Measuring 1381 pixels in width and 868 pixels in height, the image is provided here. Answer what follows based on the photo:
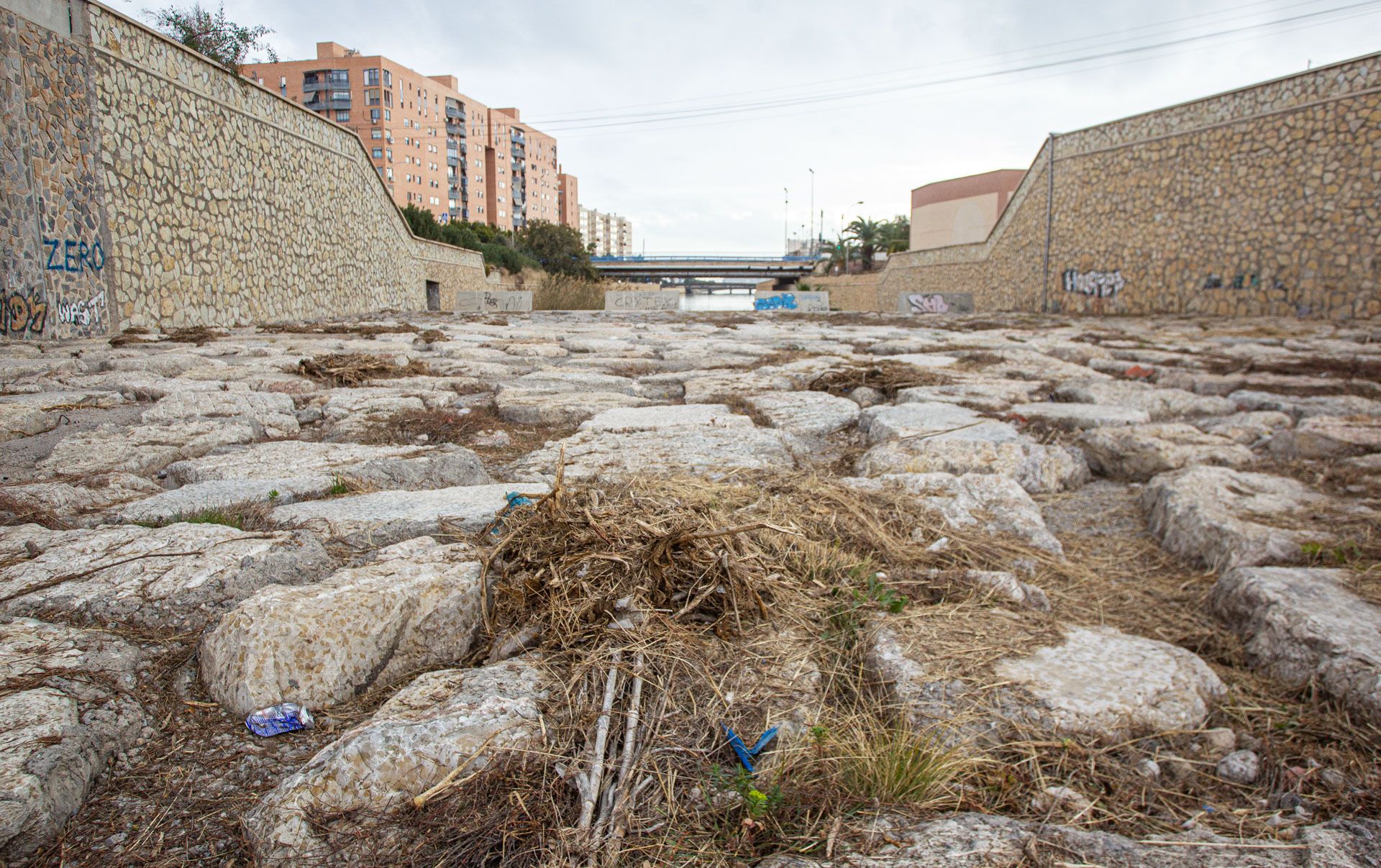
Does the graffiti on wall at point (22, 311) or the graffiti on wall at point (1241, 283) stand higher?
the graffiti on wall at point (1241, 283)

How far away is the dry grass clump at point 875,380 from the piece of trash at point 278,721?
3.23 m

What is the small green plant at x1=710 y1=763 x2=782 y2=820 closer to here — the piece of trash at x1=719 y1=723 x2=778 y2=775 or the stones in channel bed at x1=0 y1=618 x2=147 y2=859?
the piece of trash at x1=719 y1=723 x2=778 y2=775

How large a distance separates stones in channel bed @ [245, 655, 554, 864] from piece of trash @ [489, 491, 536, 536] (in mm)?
557

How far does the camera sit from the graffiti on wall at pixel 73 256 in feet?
23.5

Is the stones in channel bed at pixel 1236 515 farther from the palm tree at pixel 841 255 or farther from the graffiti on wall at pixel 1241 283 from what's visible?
the palm tree at pixel 841 255

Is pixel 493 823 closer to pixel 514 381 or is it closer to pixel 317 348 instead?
pixel 514 381

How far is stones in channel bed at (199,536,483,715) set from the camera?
1.21m

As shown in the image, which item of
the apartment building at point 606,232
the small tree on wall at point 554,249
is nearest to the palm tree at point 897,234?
the small tree on wall at point 554,249

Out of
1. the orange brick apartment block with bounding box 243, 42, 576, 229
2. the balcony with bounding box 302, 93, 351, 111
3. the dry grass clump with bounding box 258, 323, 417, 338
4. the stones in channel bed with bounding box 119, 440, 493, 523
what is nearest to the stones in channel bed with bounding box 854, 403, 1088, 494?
the stones in channel bed with bounding box 119, 440, 493, 523

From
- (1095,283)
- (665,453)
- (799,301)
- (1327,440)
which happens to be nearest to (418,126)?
(799,301)

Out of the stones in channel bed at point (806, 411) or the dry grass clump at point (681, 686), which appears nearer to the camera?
the dry grass clump at point (681, 686)

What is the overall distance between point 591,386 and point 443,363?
138 centimetres

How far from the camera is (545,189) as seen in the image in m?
87.5

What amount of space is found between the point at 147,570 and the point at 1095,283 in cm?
1714
